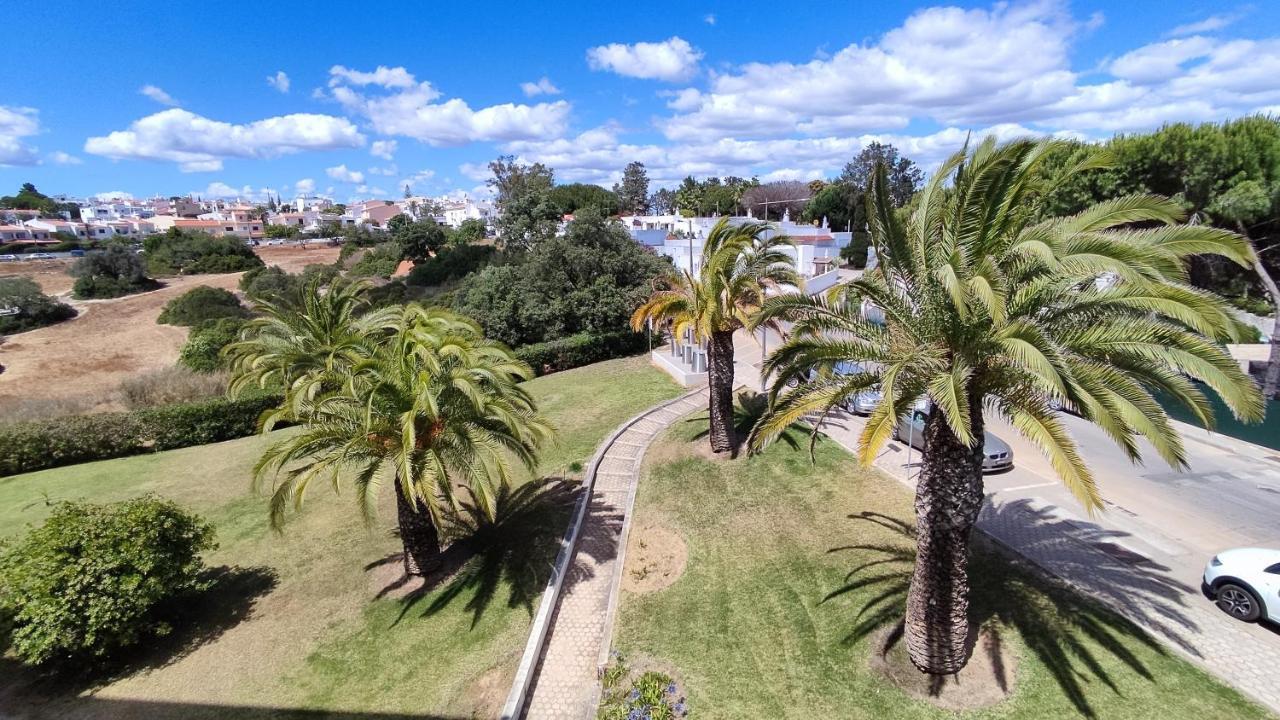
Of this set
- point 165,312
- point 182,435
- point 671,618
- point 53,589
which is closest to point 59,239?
point 165,312

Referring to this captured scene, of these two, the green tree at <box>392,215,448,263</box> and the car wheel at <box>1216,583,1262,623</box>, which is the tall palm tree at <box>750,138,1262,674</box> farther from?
the green tree at <box>392,215,448,263</box>

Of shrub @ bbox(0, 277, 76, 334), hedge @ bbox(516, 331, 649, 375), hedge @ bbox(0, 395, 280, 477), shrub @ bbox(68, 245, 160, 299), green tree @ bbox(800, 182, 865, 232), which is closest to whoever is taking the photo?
hedge @ bbox(0, 395, 280, 477)

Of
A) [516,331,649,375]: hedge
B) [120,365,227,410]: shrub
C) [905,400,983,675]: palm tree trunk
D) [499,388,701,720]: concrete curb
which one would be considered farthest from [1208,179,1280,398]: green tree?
[120,365,227,410]: shrub

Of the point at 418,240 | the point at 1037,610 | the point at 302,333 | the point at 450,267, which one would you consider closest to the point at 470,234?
the point at 418,240

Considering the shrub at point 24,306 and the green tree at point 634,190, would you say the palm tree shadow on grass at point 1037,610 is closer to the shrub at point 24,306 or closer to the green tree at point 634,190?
the shrub at point 24,306

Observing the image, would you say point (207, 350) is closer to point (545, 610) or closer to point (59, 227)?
point (545, 610)
